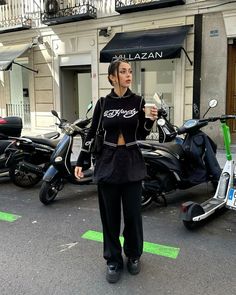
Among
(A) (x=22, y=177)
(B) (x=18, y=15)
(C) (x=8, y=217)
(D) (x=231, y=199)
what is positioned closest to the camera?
(D) (x=231, y=199)

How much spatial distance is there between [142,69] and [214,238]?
7.31 meters

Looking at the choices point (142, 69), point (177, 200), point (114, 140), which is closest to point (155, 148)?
point (177, 200)

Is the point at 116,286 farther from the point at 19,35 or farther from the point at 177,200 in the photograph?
the point at 19,35

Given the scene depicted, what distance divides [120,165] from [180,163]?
1968mm

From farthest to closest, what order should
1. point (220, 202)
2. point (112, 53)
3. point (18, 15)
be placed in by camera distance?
1. point (18, 15)
2. point (112, 53)
3. point (220, 202)

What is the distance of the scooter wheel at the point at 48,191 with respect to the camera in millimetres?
4957

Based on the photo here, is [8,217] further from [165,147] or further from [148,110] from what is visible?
[148,110]

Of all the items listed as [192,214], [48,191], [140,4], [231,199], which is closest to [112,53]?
[140,4]

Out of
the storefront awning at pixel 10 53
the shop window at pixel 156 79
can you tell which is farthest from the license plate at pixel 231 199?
the storefront awning at pixel 10 53

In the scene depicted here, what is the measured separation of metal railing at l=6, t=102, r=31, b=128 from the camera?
1270 cm

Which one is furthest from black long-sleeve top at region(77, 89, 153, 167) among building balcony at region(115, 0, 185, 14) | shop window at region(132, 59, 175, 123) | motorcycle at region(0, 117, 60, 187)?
shop window at region(132, 59, 175, 123)

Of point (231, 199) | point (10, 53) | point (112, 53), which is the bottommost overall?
point (231, 199)

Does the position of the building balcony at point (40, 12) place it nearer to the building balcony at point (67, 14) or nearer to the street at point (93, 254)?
the building balcony at point (67, 14)

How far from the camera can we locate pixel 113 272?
298 cm
